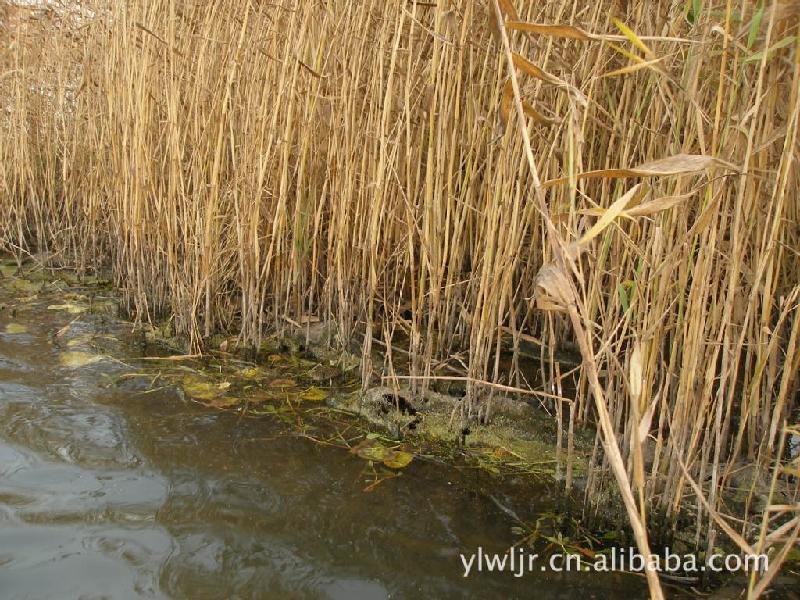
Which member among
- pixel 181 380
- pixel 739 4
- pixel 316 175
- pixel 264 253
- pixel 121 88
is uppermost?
pixel 739 4

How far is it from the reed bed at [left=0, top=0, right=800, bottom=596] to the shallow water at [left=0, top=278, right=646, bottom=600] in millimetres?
318

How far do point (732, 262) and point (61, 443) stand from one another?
5.99ft

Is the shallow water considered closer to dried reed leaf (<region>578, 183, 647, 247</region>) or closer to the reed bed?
the reed bed

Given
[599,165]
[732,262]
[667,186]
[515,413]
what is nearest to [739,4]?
[667,186]

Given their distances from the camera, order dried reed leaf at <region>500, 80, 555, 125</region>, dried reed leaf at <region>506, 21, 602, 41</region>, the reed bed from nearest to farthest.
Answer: dried reed leaf at <region>506, 21, 602, 41</region> → dried reed leaf at <region>500, 80, 555, 125</region> → the reed bed

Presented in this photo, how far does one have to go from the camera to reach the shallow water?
1422 millimetres

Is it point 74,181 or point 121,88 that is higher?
point 121,88

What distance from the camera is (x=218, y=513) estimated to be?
5.42 ft

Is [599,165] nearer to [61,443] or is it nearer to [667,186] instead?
[667,186]

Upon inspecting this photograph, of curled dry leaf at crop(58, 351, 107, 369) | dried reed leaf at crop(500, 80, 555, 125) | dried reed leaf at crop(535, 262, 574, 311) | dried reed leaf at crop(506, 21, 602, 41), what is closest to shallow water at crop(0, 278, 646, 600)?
curled dry leaf at crop(58, 351, 107, 369)

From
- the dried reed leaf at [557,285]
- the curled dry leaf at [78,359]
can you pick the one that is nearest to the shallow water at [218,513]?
the curled dry leaf at [78,359]

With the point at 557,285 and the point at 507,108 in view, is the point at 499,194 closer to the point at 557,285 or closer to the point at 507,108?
the point at 507,108

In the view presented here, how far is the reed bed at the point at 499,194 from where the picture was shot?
1295mm

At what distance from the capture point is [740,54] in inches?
53.1
